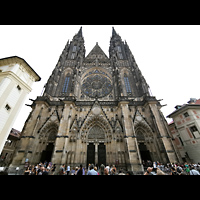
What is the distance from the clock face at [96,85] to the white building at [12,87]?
30.2 feet

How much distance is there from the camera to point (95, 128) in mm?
14188

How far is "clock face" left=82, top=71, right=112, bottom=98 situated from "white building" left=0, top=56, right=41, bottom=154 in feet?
30.2

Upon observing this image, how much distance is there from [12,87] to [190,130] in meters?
22.1

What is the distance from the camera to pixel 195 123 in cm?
1291

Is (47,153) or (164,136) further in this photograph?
(47,153)

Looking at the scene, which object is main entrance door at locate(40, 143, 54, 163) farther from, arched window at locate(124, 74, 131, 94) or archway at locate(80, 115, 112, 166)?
arched window at locate(124, 74, 131, 94)

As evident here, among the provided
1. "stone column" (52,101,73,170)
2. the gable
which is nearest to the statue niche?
"stone column" (52,101,73,170)

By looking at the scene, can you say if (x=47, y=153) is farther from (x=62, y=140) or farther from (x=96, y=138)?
(x=96, y=138)

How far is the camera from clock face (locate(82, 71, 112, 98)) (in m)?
18.2

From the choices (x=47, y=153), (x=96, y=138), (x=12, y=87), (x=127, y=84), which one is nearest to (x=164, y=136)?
(x=96, y=138)
